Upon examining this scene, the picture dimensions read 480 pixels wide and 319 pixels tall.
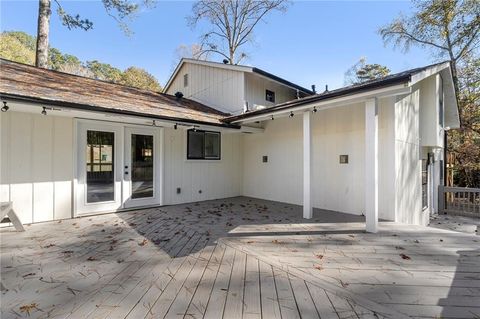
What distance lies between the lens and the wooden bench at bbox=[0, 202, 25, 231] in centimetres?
397

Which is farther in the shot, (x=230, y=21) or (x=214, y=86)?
(x=230, y=21)

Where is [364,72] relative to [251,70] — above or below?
above

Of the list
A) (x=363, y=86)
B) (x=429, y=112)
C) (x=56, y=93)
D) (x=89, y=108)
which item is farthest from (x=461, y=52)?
(x=56, y=93)

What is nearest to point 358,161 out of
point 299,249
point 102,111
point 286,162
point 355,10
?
point 286,162

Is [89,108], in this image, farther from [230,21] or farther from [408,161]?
[230,21]

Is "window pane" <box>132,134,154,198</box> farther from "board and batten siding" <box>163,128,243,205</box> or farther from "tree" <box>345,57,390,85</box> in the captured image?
"tree" <box>345,57,390,85</box>

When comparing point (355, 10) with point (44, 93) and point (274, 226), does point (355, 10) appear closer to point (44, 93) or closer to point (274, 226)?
point (274, 226)

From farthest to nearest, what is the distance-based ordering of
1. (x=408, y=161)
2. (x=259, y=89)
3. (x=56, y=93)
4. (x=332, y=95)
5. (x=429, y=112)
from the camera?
(x=259, y=89) → (x=429, y=112) → (x=408, y=161) → (x=56, y=93) → (x=332, y=95)

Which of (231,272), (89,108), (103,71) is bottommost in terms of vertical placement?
(231,272)

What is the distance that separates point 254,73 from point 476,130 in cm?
1268

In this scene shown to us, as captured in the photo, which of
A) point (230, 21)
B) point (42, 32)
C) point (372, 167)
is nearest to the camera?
point (372, 167)

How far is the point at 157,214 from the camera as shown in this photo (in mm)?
5922

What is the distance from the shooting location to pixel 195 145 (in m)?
7.69

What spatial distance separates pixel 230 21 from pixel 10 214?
53.7ft
